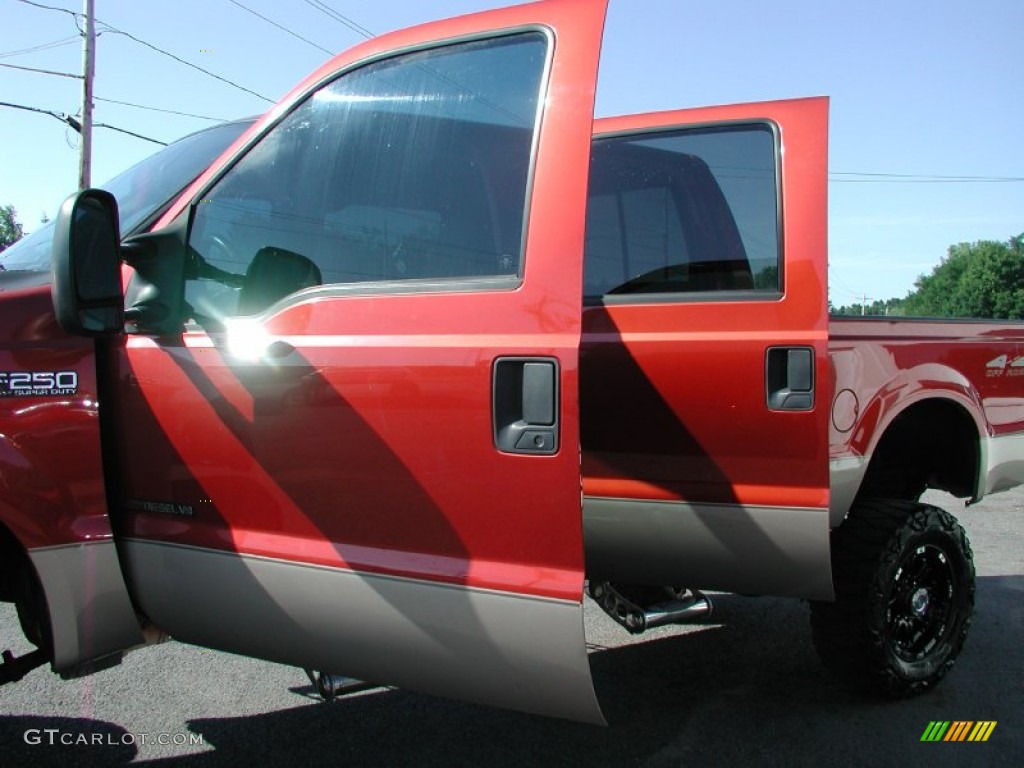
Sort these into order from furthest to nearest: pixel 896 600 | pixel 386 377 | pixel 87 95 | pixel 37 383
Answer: pixel 87 95, pixel 896 600, pixel 37 383, pixel 386 377

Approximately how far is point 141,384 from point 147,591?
0.58 m

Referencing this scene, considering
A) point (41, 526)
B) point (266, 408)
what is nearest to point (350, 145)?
point (266, 408)

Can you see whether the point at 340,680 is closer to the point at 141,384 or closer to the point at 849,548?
the point at 141,384

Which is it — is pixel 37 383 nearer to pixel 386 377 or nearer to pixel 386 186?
pixel 386 377

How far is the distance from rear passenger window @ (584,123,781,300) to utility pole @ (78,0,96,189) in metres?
17.1

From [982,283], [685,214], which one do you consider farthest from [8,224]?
[982,283]

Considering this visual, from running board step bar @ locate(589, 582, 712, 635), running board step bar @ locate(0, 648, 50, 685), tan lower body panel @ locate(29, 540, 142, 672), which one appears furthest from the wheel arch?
running board step bar @ locate(0, 648, 50, 685)

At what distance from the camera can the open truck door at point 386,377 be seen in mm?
1894

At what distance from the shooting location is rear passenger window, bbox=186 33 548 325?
2.03 metres

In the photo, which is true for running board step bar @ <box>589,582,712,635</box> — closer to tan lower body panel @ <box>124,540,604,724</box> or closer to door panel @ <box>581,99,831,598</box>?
door panel @ <box>581,99,831,598</box>

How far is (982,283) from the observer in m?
56.3

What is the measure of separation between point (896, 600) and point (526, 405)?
2.41 m

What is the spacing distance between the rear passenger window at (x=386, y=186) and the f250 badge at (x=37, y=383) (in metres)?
0.38

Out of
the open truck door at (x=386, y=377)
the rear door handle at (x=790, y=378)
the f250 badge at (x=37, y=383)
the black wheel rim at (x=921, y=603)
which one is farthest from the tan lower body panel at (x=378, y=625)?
the black wheel rim at (x=921, y=603)
